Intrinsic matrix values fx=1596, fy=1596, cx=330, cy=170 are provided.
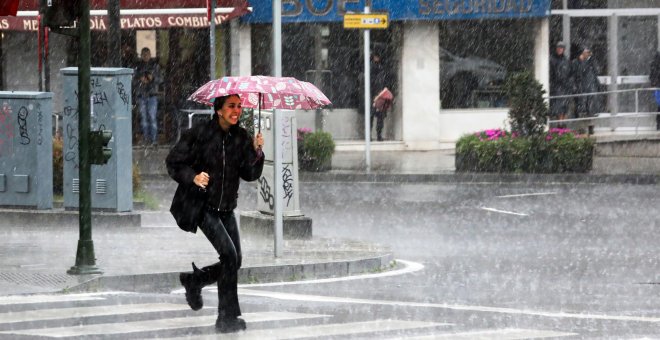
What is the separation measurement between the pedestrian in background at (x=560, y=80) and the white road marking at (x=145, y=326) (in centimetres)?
2267

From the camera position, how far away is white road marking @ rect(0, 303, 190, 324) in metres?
11.0

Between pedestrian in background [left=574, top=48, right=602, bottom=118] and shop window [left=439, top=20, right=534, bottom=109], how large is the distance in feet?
3.99

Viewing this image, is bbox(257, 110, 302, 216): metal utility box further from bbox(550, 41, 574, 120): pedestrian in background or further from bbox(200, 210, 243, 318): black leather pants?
bbox(550, 41, 574, 120): pedestrian in background

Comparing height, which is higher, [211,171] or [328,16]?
[328,16]

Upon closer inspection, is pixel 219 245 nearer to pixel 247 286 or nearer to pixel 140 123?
pixel 247 286

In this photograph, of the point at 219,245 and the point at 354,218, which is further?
the point at 354,218

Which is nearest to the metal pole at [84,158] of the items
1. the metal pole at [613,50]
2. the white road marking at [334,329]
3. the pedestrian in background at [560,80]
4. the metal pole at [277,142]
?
the metal pole at [277,142]

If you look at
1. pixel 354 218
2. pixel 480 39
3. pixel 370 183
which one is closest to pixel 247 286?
pixel 354 218

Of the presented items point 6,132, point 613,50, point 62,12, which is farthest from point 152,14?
point 62,12

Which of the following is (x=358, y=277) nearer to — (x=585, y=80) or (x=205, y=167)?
(x=205, y=167)

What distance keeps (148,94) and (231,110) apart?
20840mm

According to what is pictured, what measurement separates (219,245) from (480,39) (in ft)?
76.6

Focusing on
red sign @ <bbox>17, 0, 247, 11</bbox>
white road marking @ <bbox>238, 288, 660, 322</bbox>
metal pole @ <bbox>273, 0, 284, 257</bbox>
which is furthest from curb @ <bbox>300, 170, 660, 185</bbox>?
white road marking @ <bbox>238, 288, 660, 322</bbox>

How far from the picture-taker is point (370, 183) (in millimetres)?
25453
